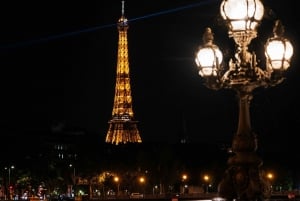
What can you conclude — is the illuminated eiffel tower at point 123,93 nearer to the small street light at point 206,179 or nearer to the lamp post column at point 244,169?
the small street light at point 206,179

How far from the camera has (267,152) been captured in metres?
86.9

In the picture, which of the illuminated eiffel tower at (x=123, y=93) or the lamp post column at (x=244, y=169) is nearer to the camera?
the lamp post column at (x=244, y=169)

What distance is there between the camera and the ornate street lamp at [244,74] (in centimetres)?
1201

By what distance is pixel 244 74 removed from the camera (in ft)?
40.2

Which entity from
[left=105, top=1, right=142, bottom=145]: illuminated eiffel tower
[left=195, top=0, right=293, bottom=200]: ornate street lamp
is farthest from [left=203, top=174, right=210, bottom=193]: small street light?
[left=195, top=0, right=293, bottom=200]: ornate street lamp

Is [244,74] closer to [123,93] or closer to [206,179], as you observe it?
[206,179]

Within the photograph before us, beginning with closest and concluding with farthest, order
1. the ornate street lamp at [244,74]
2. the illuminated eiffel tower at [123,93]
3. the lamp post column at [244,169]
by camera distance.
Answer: the lamp post column at [244,169] → the ornate street lamp at [244,74] → the illuminated eiffel tower at [123,93]

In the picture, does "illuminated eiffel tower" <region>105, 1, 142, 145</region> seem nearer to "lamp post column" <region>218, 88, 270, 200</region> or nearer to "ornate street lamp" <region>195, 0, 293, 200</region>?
"ornate street lamp" <region>195, 0, 293, 200</region>

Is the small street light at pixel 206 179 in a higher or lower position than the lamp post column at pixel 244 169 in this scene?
higher

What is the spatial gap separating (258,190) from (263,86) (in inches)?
69.5

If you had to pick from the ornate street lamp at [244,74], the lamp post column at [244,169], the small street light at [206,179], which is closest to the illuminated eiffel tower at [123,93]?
the small street light at [206,179]

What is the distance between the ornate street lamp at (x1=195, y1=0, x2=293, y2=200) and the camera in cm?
1201

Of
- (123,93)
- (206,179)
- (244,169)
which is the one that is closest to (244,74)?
(244,169)

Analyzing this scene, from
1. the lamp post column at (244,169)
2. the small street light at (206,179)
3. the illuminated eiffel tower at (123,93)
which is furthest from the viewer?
the illuminated eiffel tower at (123,93)
